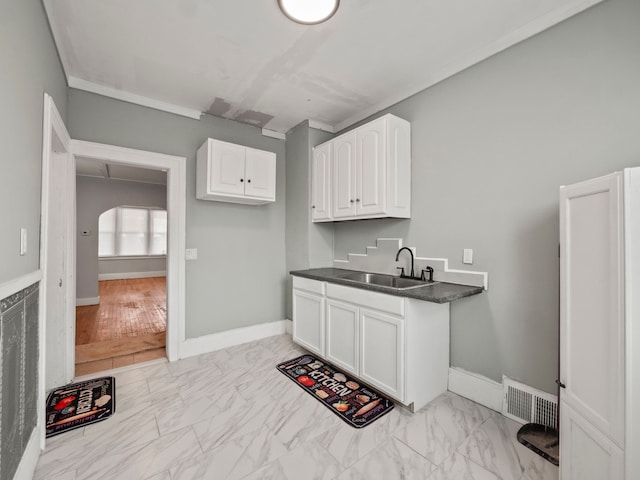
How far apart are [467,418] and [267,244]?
8.71ft

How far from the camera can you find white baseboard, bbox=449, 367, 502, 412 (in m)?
2.16

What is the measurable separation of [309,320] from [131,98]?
9.04 feet

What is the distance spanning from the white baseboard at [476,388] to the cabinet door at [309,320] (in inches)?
45.5

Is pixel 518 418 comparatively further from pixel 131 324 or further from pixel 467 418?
pixel 131 324

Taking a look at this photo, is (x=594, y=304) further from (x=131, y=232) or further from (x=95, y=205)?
(x=131, y=232)

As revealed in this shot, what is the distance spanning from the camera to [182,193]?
3.12 meters

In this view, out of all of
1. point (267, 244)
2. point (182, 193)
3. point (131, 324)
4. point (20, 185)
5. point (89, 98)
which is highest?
point (89, 98)

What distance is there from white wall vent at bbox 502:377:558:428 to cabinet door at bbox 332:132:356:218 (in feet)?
5.98

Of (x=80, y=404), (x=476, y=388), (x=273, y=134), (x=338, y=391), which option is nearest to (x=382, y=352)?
(x=338, y=391)

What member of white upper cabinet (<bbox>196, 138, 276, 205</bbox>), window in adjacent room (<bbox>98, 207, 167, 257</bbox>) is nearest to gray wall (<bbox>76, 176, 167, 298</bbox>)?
window in adjacent room (<bbox>98, 207, 167, 257</bbox>)

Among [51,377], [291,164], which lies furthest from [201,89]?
[51,377]

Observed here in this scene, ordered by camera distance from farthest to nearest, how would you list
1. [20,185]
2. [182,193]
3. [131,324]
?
[131,324] → [182,193] → [20,185]

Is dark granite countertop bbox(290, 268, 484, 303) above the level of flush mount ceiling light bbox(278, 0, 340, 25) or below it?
below

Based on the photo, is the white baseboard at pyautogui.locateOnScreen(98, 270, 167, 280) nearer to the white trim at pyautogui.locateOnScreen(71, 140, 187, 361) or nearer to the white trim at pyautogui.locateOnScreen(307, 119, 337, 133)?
the white trim at pyautogui.locateOnScreen(71, 140, 187, 361)
